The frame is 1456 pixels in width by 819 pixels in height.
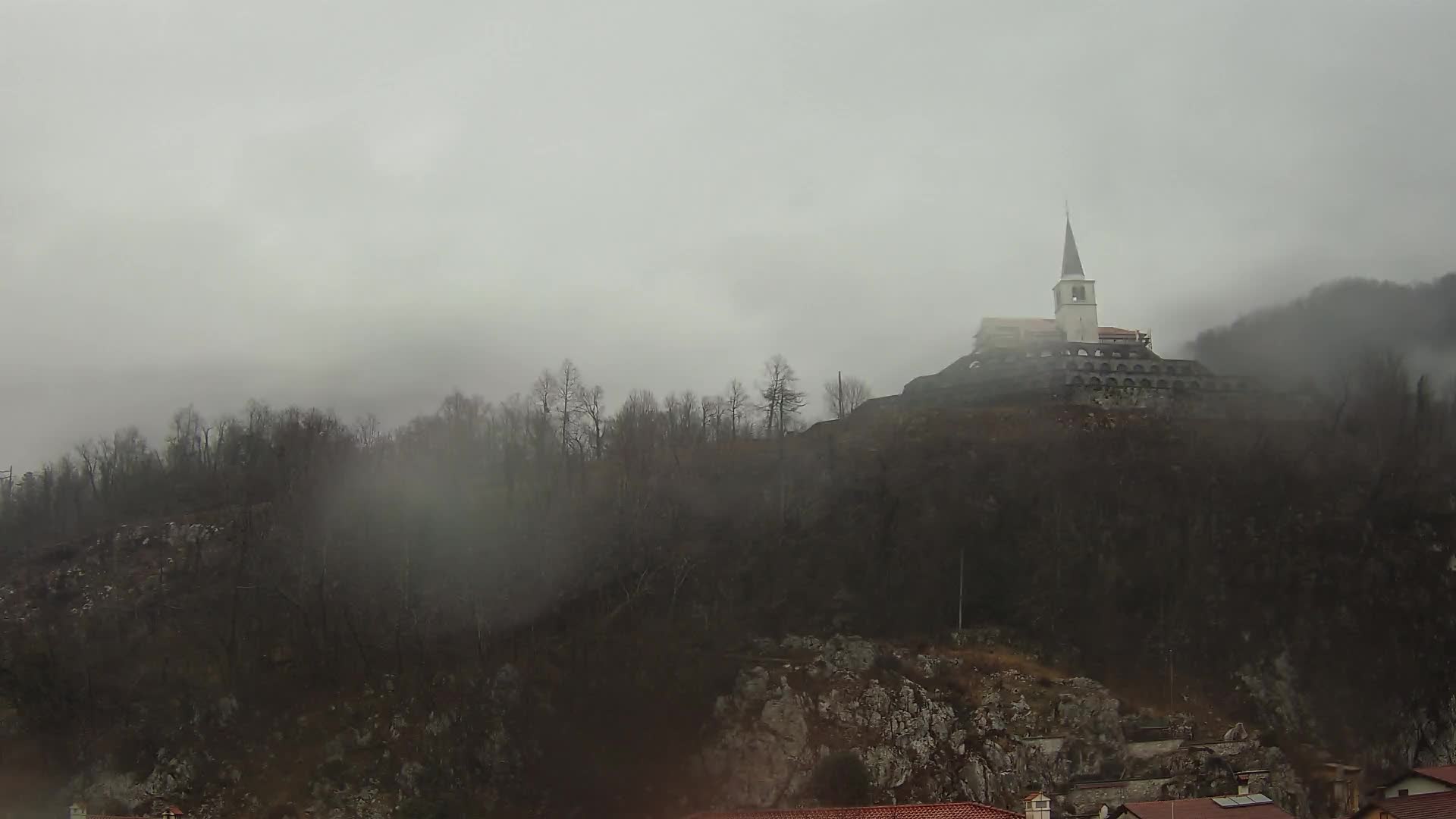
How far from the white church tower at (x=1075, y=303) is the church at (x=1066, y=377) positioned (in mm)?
2457

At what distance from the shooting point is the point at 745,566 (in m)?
70.3

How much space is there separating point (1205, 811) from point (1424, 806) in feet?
27.1

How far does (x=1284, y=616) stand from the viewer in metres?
66.6

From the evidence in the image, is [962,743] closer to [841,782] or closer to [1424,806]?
[841,782]

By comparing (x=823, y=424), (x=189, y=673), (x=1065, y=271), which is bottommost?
(x=189, y=673)

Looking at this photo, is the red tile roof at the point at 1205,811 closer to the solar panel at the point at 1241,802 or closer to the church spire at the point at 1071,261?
the solar panel at the point at 1241,802

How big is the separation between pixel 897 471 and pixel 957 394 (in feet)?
61.6

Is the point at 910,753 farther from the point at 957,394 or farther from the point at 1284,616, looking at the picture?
the point at 957,394

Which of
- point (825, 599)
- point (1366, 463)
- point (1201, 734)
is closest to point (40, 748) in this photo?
point (825, 599)

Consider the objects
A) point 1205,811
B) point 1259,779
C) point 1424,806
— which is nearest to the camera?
point 1205,811

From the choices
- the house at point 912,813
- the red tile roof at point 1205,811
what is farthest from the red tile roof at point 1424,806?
the house at point 912,813

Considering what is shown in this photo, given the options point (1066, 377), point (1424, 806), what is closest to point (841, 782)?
point (1424, 806)

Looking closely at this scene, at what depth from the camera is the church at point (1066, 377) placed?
92.6m

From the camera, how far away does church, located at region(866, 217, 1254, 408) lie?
92.6 metres
